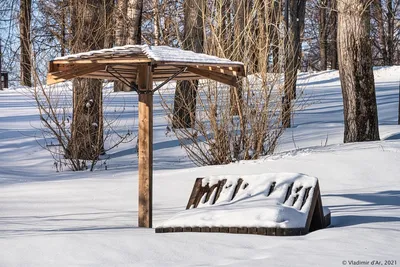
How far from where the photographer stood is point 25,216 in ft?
28.1

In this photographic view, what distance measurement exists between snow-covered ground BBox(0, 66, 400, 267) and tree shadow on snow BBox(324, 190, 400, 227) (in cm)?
1

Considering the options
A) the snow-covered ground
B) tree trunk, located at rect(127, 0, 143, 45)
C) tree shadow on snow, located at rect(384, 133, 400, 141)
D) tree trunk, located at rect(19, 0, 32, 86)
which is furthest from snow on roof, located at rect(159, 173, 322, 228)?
tree trunk, located at rect(127, 0, 143, 45)

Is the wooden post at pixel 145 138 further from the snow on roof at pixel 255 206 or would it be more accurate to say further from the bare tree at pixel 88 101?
the bare tree at pixel 88 101

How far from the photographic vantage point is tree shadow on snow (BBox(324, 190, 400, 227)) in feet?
24.7

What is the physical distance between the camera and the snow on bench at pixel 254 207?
267 inches

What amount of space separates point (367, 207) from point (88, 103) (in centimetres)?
603

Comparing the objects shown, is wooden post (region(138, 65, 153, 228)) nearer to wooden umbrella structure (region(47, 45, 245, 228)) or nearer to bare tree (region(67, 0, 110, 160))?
wooden umbrella structure (region(47, 45, 245, 228))

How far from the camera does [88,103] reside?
514 inches

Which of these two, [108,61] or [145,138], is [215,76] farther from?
[108,61]

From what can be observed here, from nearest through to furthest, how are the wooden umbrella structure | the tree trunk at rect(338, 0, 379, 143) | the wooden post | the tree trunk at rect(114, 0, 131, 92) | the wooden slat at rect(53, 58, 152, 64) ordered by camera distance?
the wooden slat at rect(53, 58, 152, 64) → the wooden umbrella structure → the wooden post → the tree trunk at rect(338, 0, 379, 143) → the tree trunk at rect(114, 0, 131, 92)

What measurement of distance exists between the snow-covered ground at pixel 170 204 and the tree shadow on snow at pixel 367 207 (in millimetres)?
12

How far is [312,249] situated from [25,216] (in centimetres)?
385

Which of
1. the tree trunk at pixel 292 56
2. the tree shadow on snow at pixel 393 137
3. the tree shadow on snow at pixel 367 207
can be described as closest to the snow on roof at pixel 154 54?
the tree shadow on snow at pixel 367 207

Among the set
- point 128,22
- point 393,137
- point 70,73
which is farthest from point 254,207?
point 128,22
